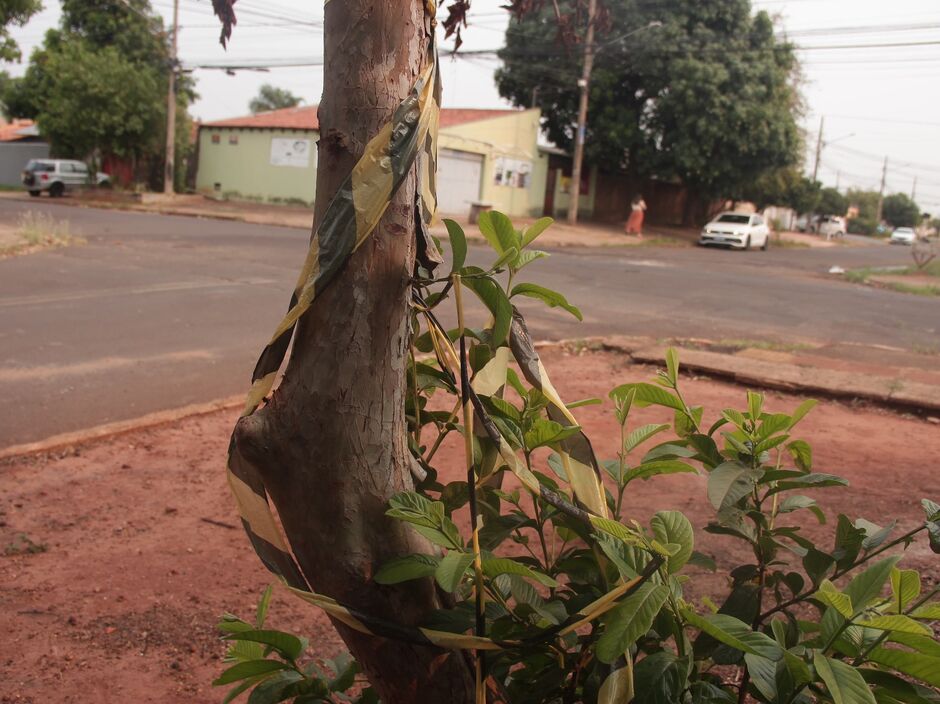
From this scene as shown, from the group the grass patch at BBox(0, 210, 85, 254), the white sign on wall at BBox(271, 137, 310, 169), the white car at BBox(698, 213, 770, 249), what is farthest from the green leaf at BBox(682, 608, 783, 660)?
the white sign on wall at BBox(271, 137, 310, 169)

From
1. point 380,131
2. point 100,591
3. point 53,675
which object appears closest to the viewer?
point 380,131

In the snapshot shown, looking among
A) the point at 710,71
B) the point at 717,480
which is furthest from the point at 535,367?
the point at 710,71

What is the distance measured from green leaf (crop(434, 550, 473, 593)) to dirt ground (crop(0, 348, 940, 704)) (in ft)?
4.93

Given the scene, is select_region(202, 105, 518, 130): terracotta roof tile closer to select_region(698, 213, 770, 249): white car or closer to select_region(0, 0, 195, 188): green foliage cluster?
select_region(0, 0, 195, 188): green foliage cluster

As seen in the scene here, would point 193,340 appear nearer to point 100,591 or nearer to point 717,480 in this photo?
point 100,591

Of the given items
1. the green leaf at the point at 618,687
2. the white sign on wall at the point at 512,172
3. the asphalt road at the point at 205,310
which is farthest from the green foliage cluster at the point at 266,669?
the white sign on wall at the point at 512,172

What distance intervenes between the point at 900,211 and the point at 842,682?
118 m

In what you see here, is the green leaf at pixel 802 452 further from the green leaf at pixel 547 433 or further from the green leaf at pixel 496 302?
Answer: the green leaf at pixel 496 302

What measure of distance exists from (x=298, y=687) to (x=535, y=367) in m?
0.71

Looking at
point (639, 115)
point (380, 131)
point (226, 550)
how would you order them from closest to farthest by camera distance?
point (380, 131), point (226, 550), point (639, 115)

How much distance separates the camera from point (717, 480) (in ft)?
5.40

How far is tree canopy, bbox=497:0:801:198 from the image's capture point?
31095mm

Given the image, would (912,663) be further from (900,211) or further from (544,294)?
(900,211)

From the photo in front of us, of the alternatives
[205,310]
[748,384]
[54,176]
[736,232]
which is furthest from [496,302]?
[54,176]
